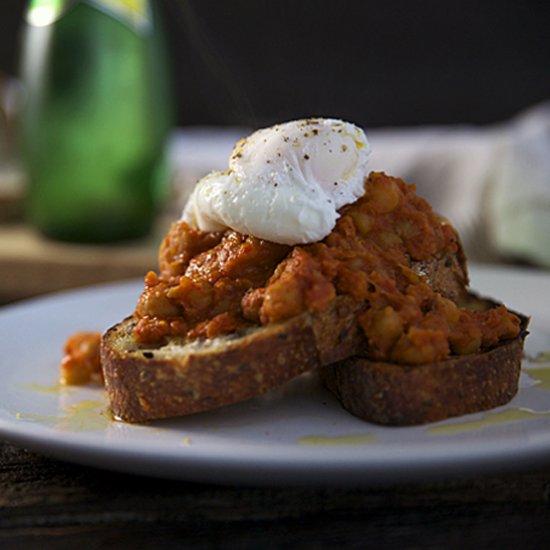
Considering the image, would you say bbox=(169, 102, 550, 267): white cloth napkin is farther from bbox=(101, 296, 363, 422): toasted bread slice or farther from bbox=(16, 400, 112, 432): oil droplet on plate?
bbox=(16, 400, 112, 432): oil droplet on plate

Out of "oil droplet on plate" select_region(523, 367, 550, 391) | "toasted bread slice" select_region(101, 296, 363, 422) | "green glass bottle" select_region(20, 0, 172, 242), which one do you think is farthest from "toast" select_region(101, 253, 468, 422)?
"green glass bottle" select_region(20, 0, 172, 242)

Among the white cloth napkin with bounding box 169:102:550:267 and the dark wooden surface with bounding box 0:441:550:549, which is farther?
the white cloth napkin with bounding box 169:102:550:267

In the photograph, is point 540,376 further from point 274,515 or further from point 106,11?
point 106,11

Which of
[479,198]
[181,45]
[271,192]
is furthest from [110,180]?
[181,45]

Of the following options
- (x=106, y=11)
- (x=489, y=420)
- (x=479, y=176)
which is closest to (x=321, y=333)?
(x=489, y=420)

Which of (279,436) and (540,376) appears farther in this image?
(540,376)

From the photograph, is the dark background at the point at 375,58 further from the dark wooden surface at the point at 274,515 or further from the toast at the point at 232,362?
the dark wooden surface at the point at 274,515
